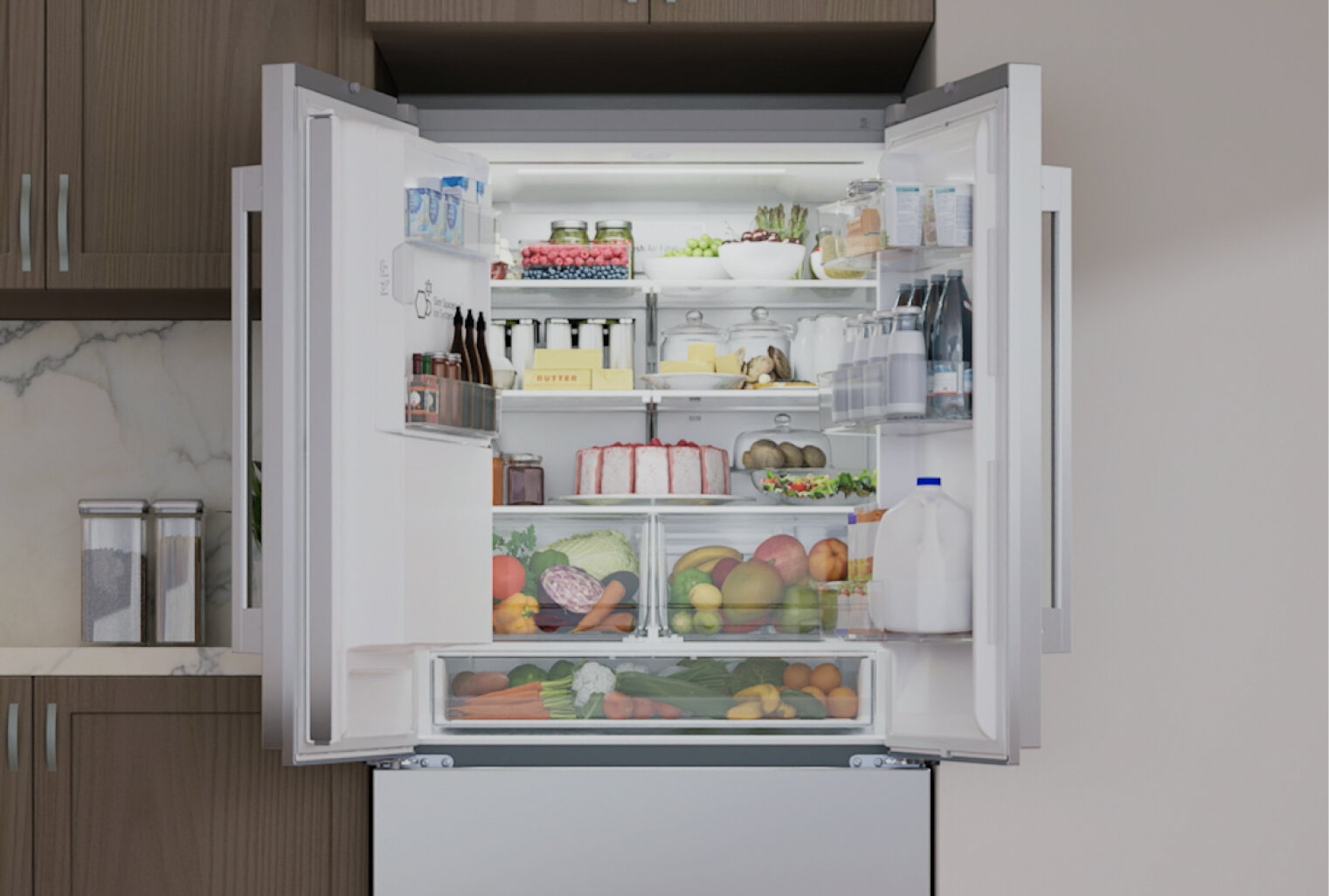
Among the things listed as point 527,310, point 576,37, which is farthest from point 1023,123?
point 527,310

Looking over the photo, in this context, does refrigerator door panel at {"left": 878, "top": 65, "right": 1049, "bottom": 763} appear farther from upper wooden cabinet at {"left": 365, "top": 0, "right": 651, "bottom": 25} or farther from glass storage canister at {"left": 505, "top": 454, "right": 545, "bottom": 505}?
glass storage canister at {"left": 505, "top": 454, "right": 545, "bottom": 505}

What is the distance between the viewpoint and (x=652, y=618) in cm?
243

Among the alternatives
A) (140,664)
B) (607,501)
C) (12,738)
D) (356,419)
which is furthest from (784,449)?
(12,738)

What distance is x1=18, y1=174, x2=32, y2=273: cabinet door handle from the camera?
247 centimetres

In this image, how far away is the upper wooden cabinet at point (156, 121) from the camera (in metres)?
2.46

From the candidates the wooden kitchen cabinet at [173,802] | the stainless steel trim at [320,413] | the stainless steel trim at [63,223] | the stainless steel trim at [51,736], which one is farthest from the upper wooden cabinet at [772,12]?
the stainless steel trim at [51,736]

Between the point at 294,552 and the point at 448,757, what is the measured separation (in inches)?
22.6

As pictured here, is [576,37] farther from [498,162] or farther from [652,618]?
[652,618]

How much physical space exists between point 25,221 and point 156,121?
0.33 meters

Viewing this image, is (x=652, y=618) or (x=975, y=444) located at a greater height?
(x=975, y=444)

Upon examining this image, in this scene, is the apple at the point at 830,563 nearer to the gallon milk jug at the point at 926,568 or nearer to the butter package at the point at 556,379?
the gallon milk jug at the point at 926,568

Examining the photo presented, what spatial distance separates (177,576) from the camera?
2750 millimetres

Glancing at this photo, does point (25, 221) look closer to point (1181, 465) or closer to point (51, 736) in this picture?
point (51, 736)

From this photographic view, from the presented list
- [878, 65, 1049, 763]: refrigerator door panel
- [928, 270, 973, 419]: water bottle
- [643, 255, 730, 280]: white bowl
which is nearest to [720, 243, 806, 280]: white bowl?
[643, 255, 730, 280]: white bowl
